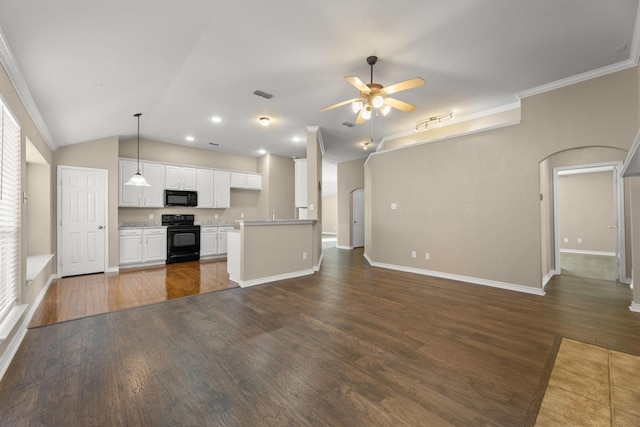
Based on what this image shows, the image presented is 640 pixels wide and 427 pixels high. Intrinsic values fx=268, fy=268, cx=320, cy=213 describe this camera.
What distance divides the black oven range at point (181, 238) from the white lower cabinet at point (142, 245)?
0.13m

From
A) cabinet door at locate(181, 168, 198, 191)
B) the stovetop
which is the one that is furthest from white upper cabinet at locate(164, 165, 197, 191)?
the stovetop

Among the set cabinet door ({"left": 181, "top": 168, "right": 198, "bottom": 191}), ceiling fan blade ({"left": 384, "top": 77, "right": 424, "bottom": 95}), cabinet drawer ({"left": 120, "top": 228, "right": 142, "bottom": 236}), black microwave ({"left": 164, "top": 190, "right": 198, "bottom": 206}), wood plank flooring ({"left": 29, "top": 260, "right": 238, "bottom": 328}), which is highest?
ceiling fan blade ({"left": 384, "top": 77, "right": 424, "bottom": 95})

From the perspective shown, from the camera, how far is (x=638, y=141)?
1374 mm

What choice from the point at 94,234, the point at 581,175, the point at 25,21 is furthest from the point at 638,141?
the point at 581,175

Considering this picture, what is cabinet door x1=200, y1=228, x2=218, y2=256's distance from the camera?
22.5ft

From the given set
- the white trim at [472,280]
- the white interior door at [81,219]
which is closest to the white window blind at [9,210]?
the white interior door at [81,219]

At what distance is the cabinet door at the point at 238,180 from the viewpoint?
24.9 feet

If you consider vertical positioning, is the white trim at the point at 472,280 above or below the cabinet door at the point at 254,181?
below

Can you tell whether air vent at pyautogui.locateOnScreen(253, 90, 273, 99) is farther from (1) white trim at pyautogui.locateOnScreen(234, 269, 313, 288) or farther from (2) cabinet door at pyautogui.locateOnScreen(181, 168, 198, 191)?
(2) cabinet door at pyautogui.locateOnScreen(181, 168, 198, 191)

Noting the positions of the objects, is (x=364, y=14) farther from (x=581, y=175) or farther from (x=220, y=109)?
(x=581, y=175)

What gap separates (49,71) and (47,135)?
7.40 ft

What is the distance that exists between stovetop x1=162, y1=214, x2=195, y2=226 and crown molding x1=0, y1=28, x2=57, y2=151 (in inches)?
118

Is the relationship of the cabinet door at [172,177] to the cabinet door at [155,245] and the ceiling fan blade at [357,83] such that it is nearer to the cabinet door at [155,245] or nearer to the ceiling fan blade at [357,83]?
the cabinet door at [155,245]

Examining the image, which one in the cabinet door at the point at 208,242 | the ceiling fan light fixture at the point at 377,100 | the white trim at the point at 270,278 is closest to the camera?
the ceiling fan light fixture at the point at 377,100
